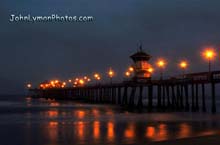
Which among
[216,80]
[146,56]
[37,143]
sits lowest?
[37,143]

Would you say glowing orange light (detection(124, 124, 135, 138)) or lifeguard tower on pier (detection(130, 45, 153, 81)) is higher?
lifeguard tower on pier (detection(130, 45, 153, 81))

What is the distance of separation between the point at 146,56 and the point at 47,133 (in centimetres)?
3816

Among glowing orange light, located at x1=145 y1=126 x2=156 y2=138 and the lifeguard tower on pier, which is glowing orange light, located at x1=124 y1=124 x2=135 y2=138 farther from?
the lifeguard tower on pier

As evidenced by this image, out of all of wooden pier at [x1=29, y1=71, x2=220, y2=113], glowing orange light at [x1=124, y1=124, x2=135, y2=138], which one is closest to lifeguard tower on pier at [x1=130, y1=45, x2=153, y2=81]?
wooden pier at [x1=29, y1=71, x2=220, y2=113]

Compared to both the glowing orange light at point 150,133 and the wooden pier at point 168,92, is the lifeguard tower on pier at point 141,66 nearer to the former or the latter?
the wooden pier at point 168,92

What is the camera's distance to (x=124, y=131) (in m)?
27.0

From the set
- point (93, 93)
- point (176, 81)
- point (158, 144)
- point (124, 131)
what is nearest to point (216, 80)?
point (176, 81)

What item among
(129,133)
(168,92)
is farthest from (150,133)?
(168,92)

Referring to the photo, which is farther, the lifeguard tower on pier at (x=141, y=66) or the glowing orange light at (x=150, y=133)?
the lifeguard tower on pier at (x=141, y=66)

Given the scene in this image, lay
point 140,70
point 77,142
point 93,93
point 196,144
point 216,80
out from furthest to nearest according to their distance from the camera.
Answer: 1. point 93,93
2. point 140,70
3. point 216,80
4. point 77,142
5. point 196,144

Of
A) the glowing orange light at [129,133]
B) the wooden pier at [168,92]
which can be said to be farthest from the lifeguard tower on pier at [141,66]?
the glowing orange light at [129,133]

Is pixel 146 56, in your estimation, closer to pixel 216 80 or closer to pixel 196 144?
pixel 216 80

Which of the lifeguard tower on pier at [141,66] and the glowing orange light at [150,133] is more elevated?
the lifeguard tower on pier at [141,66]

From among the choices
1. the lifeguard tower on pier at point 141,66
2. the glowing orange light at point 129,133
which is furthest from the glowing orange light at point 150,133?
the lifeguard tower on pier at point 141,66
